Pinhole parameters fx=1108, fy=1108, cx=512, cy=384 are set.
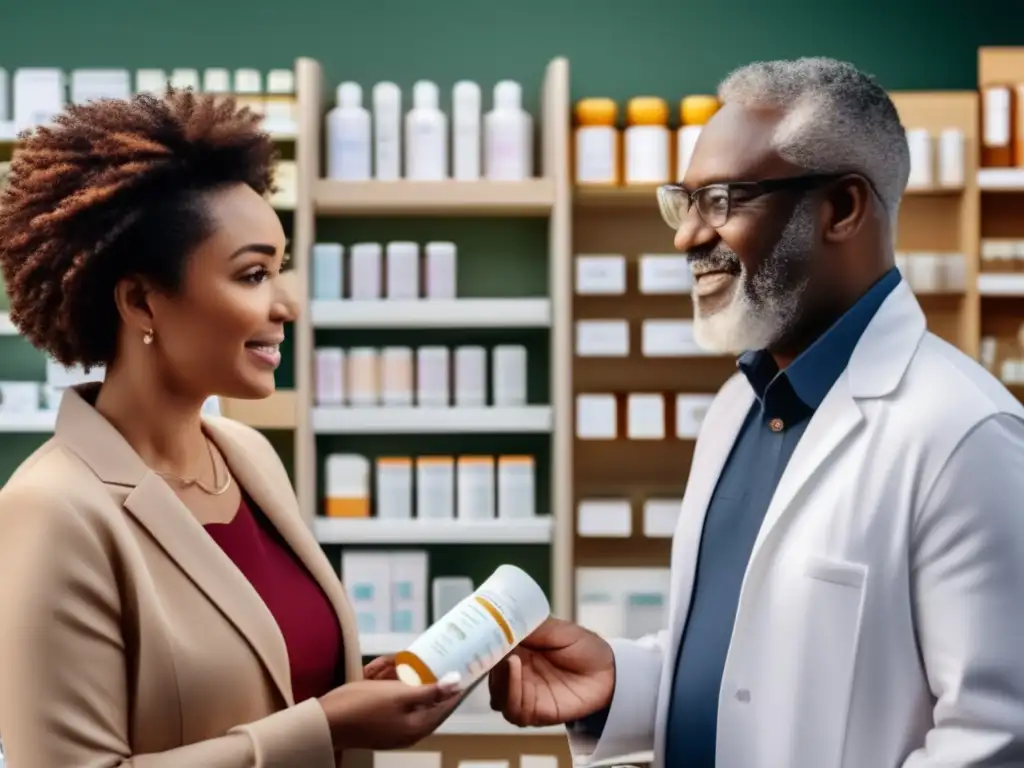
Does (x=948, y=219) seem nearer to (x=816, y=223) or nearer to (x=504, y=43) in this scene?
(x=504, y=43)

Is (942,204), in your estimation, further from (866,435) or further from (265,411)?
(866,435)

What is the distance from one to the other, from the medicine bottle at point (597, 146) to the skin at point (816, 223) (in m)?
2.12

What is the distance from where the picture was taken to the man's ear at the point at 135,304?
1.43 meters

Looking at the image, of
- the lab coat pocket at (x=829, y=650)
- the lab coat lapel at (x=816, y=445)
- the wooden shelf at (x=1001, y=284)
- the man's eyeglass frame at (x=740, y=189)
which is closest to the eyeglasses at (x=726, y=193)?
the man's eyeglass frame at (x=740, y=189)

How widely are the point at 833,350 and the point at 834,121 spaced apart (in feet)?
1.03

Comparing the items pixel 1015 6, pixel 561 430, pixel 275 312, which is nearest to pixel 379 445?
pixel 561 430

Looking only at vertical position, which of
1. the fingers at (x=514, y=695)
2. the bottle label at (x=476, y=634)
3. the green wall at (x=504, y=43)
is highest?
the green wall at (x=504, y=43)

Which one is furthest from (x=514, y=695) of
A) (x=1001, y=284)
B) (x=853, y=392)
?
(x=1001, y=284)

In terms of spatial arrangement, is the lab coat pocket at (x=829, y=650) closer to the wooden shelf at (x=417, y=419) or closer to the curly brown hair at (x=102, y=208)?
the curly brown hair at (x=102, y=208)

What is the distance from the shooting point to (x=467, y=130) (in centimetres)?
369

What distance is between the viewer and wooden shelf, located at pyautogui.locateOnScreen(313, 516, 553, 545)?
3611 millimetres

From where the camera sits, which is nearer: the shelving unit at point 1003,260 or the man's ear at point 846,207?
the man's ear at point 846,207

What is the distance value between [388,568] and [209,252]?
93.1 inches

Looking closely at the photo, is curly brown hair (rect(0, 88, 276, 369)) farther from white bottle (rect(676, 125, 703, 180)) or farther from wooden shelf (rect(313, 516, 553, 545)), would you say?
white bottle (rect(676, 125, 703, 180))
